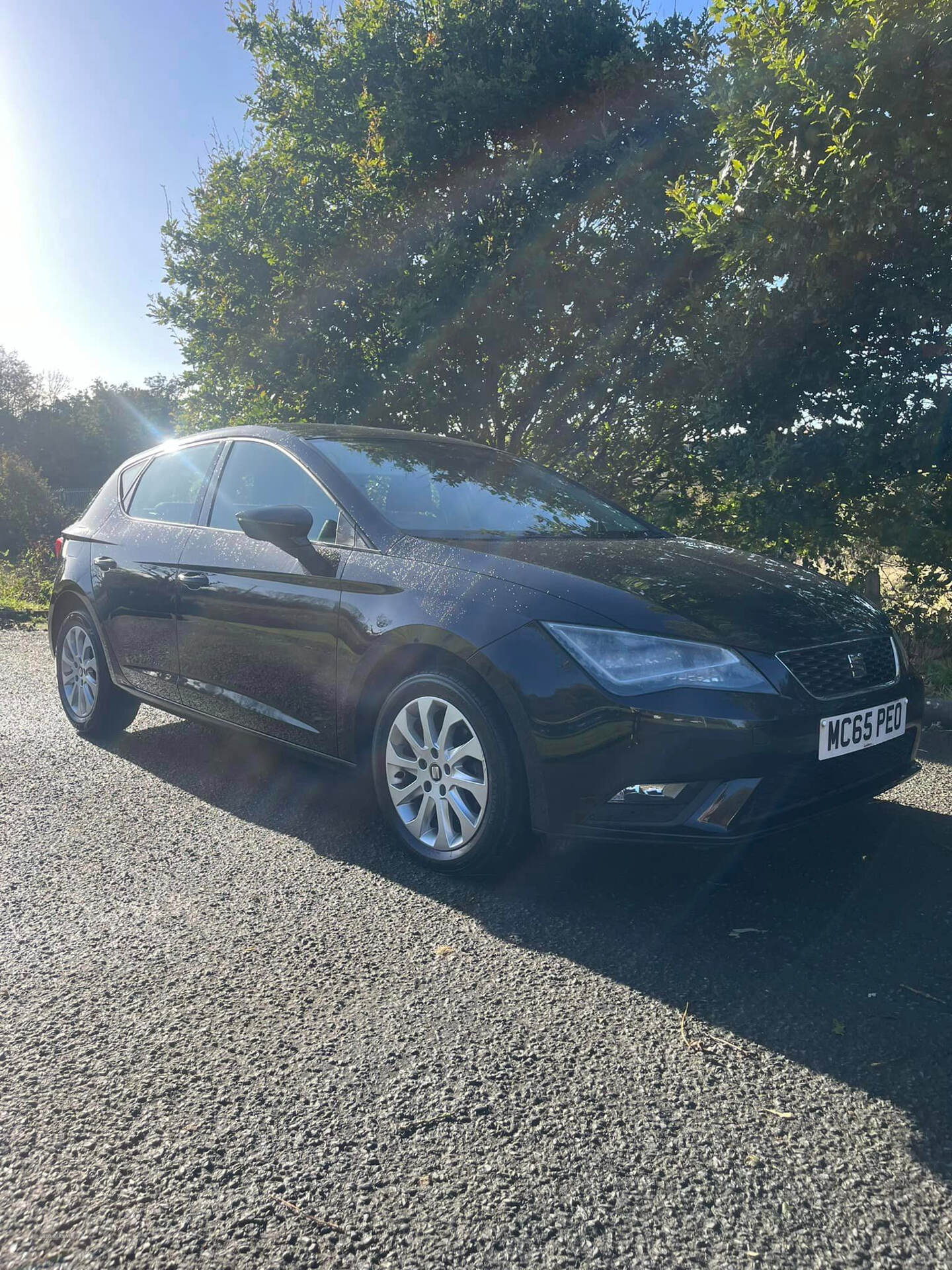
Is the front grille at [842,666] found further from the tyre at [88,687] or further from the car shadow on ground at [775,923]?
the tyre at [88,687]

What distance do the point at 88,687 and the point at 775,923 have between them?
3.99 m

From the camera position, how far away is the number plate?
10.3ft

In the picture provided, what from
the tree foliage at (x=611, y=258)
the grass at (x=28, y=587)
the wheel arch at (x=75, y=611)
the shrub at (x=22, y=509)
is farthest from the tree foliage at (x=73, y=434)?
the wheel arch at (x=75, y=611)

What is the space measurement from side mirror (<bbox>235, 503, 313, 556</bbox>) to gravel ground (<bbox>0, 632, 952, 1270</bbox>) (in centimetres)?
116

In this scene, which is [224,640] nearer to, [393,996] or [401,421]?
[393,996]

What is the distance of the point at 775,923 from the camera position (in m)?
3.07

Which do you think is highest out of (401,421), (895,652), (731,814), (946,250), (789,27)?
(789,27)

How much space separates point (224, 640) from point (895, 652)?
274cm

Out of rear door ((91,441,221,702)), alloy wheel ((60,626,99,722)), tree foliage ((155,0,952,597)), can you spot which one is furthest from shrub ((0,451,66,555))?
rear door ((91,441,221,702))

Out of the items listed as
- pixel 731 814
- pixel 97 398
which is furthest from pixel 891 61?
pixel 97 398

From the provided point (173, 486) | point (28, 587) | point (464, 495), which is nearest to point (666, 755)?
point (464, 495)

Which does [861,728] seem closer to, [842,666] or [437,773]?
[842,666]

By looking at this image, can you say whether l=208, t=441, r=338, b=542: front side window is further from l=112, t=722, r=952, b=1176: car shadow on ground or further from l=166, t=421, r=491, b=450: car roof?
l=112, t=722, r=952, b=1176: car shadow on ground

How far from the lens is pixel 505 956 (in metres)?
2.90
